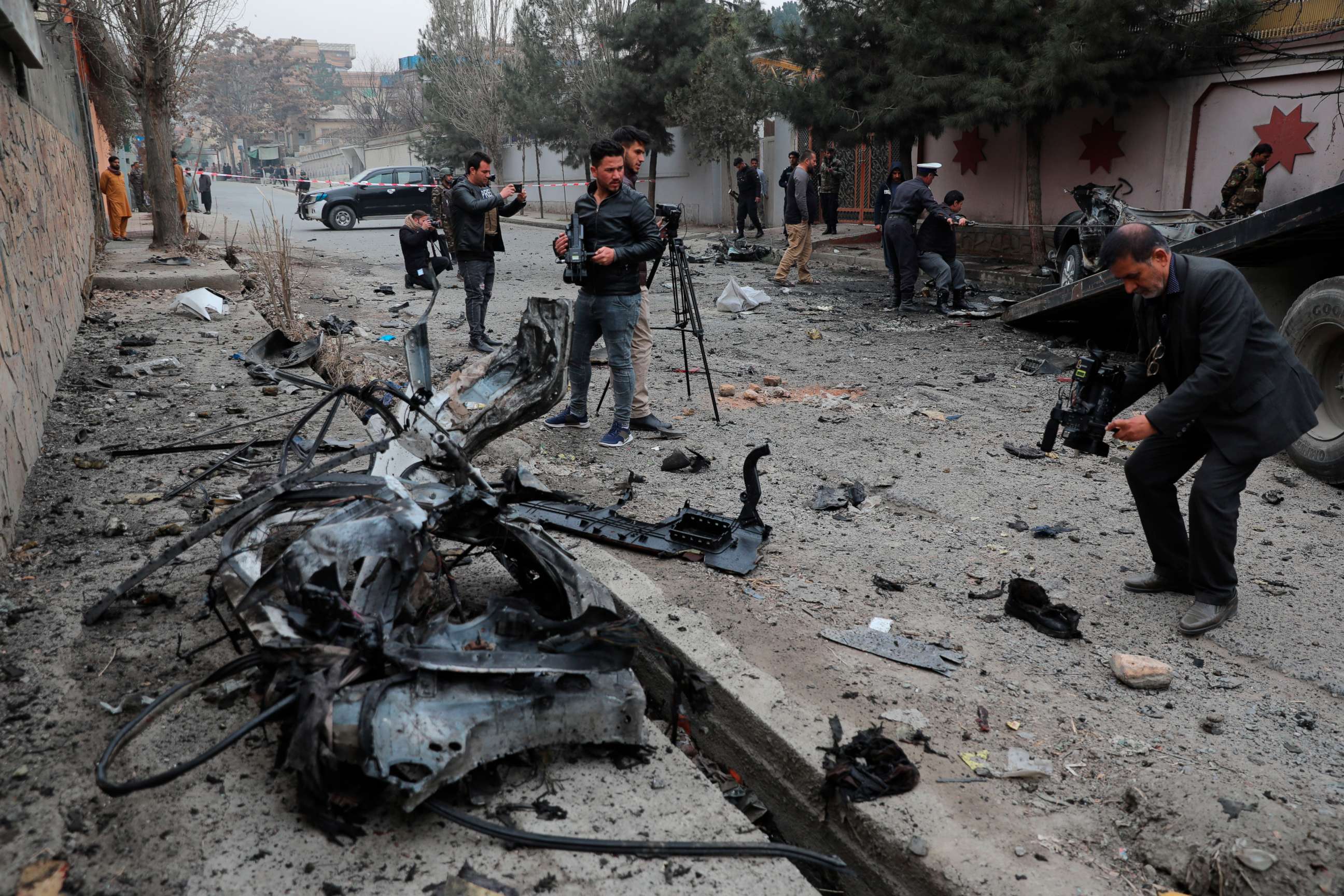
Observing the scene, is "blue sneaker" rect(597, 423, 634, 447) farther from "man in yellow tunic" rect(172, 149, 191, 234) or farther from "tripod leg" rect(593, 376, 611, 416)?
"man in yellow tunic" rect(172, 149, 191, 234)

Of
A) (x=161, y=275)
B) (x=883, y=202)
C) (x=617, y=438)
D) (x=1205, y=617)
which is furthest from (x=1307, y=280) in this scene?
(x=161, y=275)

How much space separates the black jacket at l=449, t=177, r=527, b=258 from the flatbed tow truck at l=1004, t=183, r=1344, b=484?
5393 millimetres

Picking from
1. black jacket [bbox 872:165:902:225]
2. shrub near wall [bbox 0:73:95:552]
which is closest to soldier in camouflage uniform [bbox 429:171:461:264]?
Result: shrub near wall [bbox 0:73:95:552]

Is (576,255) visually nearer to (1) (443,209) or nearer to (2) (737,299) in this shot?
(2) (737,299)

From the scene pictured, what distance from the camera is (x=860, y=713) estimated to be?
3.10 m

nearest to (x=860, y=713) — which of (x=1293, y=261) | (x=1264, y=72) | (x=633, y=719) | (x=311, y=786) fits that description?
(x=633, y=719)

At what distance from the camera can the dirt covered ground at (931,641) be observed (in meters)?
2.36

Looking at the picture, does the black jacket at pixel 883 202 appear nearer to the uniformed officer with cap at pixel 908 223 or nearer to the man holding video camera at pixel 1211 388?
the uniformed officer with cap at pixel 908 223

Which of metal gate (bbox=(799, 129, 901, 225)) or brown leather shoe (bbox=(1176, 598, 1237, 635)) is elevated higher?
metal gate (bbox=(799, 129, 901, 225))

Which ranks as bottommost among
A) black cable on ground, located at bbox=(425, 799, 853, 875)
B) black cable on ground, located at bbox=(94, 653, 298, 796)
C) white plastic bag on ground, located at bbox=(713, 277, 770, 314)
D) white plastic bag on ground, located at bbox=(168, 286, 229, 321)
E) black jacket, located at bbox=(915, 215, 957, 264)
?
black cable on ground, located at bbox=(425, 799, 853, 875)

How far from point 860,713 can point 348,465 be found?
126 inches

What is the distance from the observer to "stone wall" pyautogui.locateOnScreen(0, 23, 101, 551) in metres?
4.52

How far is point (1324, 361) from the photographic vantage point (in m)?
5.64

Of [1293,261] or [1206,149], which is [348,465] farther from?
[1206,149]
